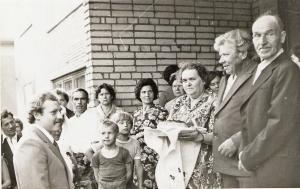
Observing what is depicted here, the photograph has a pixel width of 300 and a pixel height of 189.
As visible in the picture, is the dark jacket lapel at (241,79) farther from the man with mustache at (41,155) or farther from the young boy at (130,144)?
the man with mustache at (41,155)

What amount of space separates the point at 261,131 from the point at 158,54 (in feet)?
3.64

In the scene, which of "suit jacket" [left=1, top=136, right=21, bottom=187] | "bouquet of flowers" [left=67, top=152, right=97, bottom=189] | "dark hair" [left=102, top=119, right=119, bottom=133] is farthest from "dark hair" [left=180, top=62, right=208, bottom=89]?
"suit jacket" [left=1, top=136, right=21, bottom=187]

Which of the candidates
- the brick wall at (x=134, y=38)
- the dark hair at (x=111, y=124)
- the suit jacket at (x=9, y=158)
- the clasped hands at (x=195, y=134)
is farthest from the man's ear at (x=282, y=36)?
the suit jacket at (x=9, y=158)

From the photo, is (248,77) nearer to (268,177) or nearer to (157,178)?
(268,177)

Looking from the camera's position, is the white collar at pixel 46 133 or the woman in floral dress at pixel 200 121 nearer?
the white collar at pixel 46 133

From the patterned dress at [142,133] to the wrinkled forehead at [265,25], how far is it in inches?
38.4

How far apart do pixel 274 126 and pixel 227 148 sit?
Answer: 0.38 meters

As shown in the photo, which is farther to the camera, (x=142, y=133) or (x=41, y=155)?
(x=142, y=133)

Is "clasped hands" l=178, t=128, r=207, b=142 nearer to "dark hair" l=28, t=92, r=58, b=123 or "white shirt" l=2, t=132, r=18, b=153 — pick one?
"dark hair" l=28, t=92, r=58, b=123

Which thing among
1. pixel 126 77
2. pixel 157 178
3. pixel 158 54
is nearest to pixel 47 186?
pixel 157 178

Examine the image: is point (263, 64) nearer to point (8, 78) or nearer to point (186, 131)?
point (186, 131)

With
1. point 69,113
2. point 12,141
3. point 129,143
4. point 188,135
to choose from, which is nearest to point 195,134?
point 188,135

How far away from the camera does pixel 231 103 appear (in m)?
3.31

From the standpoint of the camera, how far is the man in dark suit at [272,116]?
3225 millimetres
